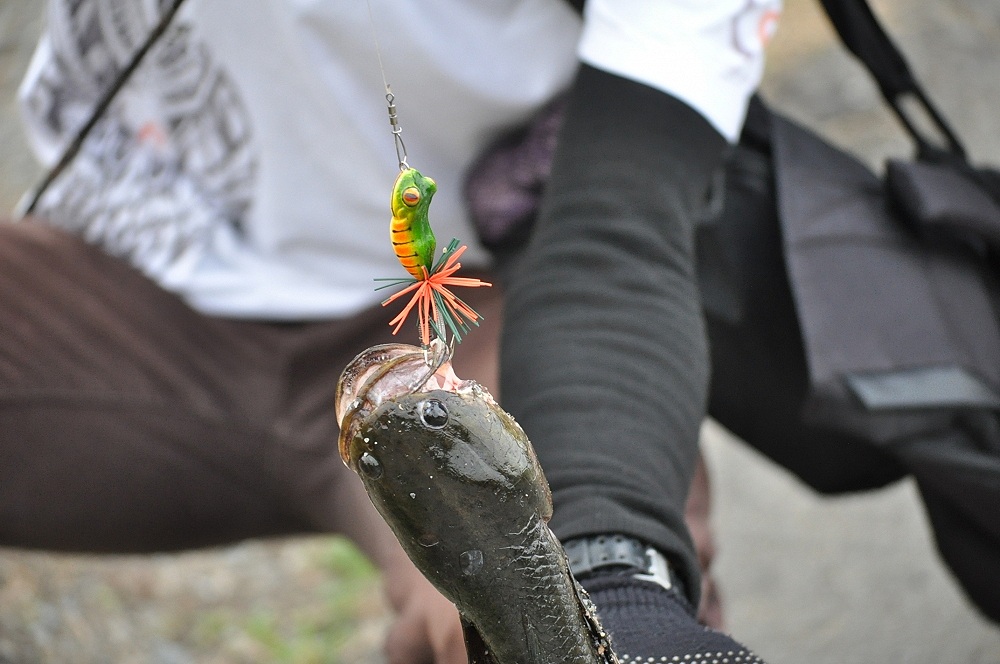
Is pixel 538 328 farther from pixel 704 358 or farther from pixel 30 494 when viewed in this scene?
pixel 30 494

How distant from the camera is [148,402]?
69.4 inches

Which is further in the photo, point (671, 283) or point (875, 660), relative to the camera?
point (875, 660)

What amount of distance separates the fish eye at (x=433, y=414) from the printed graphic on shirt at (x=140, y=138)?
113cm

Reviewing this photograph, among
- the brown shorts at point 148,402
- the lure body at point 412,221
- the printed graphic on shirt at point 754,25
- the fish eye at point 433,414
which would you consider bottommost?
the brown shorts at point 148,402

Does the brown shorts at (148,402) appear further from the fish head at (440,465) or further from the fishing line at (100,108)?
the fish head at (440,465)

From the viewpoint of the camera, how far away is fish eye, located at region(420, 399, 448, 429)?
70cm

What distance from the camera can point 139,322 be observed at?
1.81 m

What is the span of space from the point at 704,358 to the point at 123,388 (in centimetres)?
106

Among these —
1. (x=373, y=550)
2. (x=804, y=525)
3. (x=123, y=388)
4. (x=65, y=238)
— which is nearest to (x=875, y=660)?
(x=804, y=525)

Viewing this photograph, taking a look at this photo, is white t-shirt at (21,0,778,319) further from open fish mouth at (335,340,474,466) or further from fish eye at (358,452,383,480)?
fish eye at (358,452,383,480)

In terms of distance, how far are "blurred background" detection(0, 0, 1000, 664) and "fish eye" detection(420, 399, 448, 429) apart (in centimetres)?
221

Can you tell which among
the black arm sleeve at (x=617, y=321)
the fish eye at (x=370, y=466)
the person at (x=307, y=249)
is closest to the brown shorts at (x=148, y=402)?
the person at (x=307, y=249)

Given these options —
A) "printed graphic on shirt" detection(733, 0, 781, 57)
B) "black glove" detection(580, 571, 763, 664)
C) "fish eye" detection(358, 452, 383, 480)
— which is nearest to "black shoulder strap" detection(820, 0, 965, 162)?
"printed graphic on shirt" detection(733, 0, 781, 57)

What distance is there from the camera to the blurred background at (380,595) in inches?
108
